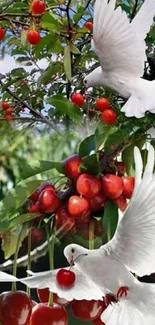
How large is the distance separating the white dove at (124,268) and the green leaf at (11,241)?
0.09ft

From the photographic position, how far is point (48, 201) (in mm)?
276

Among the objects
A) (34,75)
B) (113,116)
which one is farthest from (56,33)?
(34,75)

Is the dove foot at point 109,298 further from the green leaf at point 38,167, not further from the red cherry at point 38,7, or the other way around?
the red cherry at point 38,7

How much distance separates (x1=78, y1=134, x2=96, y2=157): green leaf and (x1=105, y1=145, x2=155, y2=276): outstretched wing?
2.5 inches

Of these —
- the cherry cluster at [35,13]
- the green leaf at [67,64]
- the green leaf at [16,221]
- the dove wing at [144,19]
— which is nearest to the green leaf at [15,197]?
the green leaf at [16,221]

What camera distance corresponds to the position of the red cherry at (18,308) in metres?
0.28

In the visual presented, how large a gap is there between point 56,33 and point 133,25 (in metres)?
0.29

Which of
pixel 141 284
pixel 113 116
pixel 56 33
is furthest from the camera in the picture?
pixel 56 33

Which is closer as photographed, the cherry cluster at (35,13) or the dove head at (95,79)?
the dove head at (95,79)

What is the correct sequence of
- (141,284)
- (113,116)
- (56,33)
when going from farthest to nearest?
(56,33), (113,116), (141,284)

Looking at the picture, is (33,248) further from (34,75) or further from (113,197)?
(34,75)

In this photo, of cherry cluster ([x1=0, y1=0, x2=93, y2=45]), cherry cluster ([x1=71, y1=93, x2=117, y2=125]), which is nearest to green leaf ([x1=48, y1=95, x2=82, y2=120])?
cherry cluster ([x1=71, y1=93, x2=117, y2=125])

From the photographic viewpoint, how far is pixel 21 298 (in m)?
0.29

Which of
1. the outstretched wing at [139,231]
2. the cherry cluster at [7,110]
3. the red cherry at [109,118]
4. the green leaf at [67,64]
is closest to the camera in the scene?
the outstretched wing at [139,231]
